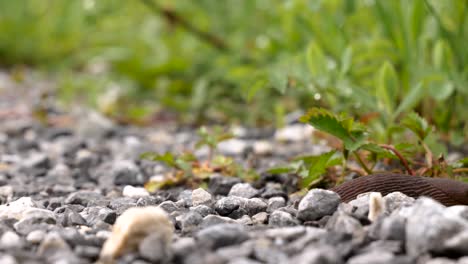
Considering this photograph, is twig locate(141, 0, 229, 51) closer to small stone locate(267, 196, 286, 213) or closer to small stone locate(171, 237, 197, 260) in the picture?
small stone locate(267, 196, 286, 213)

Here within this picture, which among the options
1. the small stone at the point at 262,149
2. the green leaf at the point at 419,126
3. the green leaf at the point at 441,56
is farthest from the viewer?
the small stone at the point at 262,149

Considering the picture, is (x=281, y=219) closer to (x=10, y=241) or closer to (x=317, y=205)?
(x=317, y=205)

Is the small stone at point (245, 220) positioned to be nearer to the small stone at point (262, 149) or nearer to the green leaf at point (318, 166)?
the green leaf at point (318, 166)

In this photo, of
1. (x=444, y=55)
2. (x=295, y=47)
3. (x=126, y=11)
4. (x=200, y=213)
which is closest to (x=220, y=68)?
(x=295, y=47)

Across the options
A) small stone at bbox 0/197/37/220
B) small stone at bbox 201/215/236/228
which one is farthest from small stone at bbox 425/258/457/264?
small stone at bbox 0/197/37/220

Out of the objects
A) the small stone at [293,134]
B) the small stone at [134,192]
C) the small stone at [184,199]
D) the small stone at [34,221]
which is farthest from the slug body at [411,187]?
the small stone at [293,134]

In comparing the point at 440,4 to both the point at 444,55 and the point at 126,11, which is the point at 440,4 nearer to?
the point at 444,55
